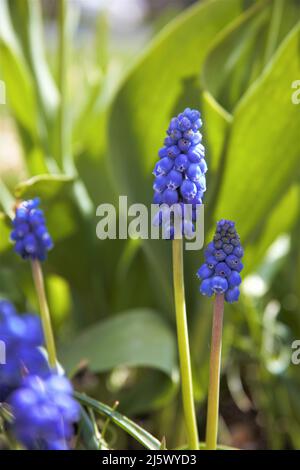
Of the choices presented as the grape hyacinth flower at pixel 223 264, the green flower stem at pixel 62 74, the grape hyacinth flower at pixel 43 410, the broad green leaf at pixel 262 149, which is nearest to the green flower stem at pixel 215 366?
the grape hyacinth flower at pixel 223 264

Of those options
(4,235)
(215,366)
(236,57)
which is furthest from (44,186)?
(215,366)

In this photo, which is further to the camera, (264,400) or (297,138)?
(264,400)

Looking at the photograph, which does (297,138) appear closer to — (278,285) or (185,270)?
(185,270)

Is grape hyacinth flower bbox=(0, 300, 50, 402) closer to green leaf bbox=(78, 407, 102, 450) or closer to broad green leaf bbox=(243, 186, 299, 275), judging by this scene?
green leaf bbox=(78, 407, 102, 450)

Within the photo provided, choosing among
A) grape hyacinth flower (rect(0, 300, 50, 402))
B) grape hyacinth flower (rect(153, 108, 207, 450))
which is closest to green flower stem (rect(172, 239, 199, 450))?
grape hyacinth flower (rect(153, 108, 207, 450))

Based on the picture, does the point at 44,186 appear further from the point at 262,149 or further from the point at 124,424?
the point at 124,424

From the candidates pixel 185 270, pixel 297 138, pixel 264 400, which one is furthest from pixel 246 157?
pixel 264 400
